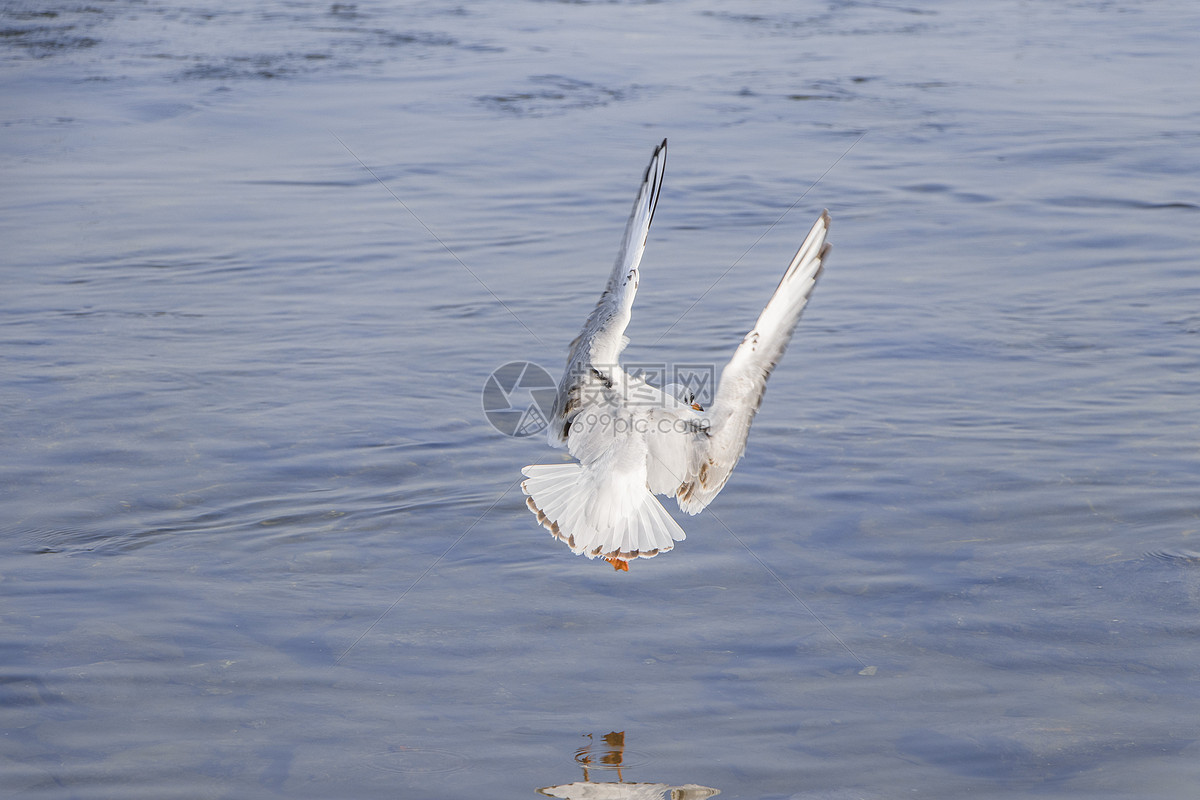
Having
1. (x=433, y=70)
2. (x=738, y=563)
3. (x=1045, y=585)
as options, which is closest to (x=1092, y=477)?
(x=1045, y=585)

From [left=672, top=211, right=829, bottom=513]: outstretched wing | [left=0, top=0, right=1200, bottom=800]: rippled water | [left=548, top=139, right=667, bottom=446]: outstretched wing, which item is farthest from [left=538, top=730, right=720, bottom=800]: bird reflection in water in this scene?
[left=548, top=139, right=667, bottom=446]: outstretched wing

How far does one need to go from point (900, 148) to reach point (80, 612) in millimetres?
9925

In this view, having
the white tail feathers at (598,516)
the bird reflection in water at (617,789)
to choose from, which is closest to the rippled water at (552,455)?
the bird reflection in water at (617,789)

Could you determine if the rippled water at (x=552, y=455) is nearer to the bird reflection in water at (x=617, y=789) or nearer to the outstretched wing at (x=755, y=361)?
the bird reflection in water at (x=617, y=789)

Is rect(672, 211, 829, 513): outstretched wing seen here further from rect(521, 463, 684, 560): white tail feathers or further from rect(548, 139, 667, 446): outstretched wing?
rect(548, 139, 667, 446): outstretched wing

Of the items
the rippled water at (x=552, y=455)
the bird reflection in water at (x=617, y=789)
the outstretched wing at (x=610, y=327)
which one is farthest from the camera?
the outstretched wing at (x=610, y=327)

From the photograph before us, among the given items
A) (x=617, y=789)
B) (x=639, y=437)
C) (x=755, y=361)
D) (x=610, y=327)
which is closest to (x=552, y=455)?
(x=610, y=327)

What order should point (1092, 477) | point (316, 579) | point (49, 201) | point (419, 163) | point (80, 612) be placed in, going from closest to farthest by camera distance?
1. point (80, 612)
2. point (316, 579)
3. point (1092, 477)
4. point (49, 201)
5. point (419, 163)

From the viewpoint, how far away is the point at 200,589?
17.7 ft

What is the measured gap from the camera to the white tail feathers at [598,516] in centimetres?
513

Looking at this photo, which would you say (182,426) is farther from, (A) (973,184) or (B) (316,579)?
(A) (973,184)

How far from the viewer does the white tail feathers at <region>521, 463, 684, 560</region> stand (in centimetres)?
513

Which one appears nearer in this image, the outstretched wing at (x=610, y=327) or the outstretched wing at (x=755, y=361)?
the outstretched wing at (x=755, y=361)

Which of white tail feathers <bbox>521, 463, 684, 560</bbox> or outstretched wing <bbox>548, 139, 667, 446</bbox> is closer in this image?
white tail feathers <bbox>521, 463, 684, 560</bbox>
